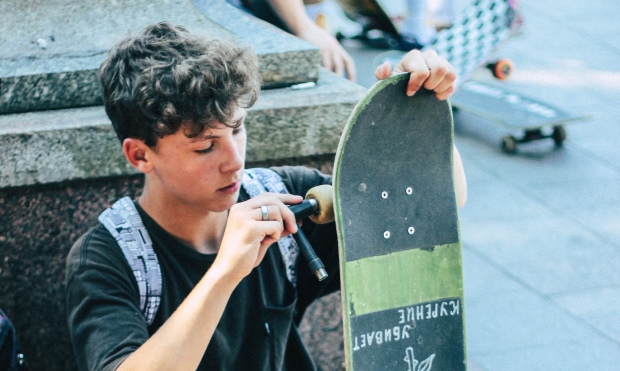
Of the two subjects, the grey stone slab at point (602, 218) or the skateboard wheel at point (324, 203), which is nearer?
the skateboard wheel at point (324, 203)

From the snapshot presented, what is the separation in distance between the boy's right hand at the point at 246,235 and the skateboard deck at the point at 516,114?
4027mm

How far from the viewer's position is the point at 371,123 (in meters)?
1.67

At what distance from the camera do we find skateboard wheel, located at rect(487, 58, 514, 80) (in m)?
6.48

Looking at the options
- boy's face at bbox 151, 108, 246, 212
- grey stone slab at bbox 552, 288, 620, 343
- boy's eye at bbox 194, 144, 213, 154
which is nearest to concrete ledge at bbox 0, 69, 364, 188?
boy's face at bbox 151, 108, 246, 212

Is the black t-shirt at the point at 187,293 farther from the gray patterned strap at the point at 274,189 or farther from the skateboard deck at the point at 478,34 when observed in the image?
the skateboard deck at the point at 478,34

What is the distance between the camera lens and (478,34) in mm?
5863

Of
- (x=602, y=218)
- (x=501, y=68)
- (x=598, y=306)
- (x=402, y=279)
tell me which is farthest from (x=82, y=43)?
(x=501, y=68)

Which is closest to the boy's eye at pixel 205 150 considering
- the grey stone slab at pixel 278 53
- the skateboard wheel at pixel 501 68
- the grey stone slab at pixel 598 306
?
the grey stone slab at pixel 278 53

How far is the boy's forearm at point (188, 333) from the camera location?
55.8 inches

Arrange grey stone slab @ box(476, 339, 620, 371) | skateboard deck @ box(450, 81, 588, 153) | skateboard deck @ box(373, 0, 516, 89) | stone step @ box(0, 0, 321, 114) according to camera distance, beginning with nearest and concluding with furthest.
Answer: stone step @ box(0, 0, 321, 114) → grey stone slab @ box(476, 339, 620, 371) → skateboard deck @ box(450, 81, 588, 153) → skateboard deck @ box(373, 0, 516, 89)

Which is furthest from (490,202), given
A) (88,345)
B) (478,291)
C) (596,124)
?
(88,345)

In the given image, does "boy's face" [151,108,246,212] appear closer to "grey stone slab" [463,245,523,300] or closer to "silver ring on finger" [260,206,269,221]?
"silver ring on finger" [260,206,269,221]

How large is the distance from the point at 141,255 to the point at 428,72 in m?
0.92

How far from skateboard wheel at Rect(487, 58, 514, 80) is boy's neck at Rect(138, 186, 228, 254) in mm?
5331
